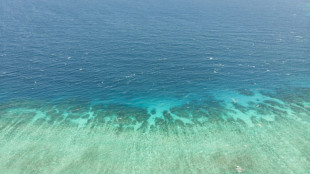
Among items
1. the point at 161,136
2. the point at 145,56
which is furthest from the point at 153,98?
the point at 145,56

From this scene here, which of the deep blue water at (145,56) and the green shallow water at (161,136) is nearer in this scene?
the green shallow water at (161,136)

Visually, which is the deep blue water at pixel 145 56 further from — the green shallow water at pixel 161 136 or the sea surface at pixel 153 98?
the green shallow water at pixel 161 136

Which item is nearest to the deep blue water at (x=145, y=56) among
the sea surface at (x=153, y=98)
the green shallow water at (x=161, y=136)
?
the sea surface at (x=153, y=98)

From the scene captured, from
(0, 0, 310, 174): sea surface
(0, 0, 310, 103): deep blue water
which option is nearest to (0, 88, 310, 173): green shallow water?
(0, 0, 310, 174): sea surface

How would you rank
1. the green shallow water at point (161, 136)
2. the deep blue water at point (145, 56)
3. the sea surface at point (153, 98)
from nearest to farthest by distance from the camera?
the green shallow water at point (161, 136) < the sea surface at point (153, 98) < the deep blue water at point (145, 56)

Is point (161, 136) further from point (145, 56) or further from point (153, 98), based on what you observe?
point (145, 56)

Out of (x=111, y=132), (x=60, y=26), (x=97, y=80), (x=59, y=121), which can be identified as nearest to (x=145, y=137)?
(x=111, y=132)
